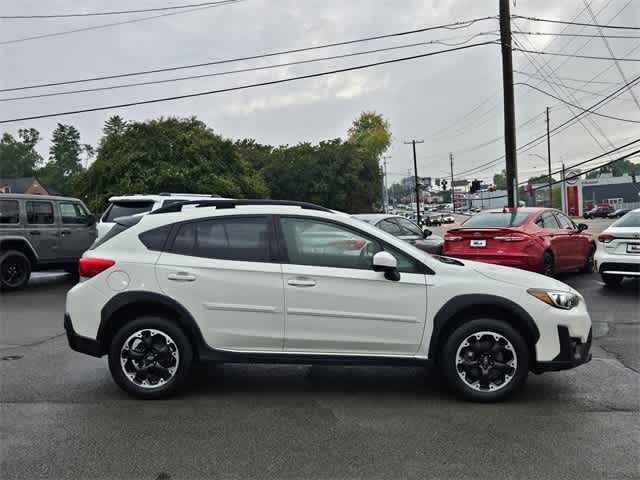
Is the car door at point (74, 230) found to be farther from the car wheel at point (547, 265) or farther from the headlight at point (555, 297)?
the headlight at point (555, 297)

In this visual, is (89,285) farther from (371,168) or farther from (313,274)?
(371,168)

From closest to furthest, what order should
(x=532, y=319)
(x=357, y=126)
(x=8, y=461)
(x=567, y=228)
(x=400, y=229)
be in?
(x=8, y=461) → (x=532, y=319) → (x=567, y=228) → (x=400, y=229) → (x=357, y=126)

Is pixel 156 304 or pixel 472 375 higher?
pixel 156 304

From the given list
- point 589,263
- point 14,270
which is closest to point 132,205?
point 14,270

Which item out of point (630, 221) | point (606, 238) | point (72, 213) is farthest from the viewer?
point (72, 213)

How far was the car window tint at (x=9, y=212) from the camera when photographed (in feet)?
40.2

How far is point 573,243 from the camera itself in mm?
12742

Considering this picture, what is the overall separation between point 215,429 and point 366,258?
5.99ft

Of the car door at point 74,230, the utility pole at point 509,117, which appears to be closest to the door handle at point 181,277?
the car door at point 74,230

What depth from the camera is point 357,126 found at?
95.0 meters

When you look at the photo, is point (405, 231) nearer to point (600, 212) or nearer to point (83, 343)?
point (83, 343)

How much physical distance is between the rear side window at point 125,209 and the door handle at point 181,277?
24.4 ft

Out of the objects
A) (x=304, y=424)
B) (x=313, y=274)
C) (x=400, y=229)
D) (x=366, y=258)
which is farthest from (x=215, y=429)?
(x=400, y=229)

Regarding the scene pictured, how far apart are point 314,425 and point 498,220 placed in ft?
27.0
